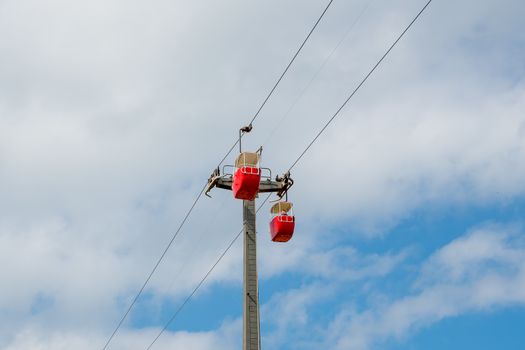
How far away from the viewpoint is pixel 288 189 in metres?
22.7

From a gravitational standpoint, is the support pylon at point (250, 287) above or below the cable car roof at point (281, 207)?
below

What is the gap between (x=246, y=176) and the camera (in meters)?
20.0

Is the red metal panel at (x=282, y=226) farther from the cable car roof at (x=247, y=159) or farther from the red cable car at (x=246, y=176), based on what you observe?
the cable car roof at (x=247, y=159)

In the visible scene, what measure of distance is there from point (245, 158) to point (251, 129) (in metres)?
3.04

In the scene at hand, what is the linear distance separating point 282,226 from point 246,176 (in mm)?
2746

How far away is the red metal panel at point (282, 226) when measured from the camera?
22.2 meters

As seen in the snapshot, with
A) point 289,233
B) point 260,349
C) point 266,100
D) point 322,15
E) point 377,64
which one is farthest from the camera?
point 289,233

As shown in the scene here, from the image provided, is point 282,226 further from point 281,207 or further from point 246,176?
point 246,176

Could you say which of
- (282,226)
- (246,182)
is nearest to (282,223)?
(282,226)

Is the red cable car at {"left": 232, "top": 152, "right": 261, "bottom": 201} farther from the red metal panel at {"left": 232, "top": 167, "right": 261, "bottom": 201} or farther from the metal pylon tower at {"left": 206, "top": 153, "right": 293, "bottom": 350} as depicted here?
the metal pylon tower at {"left": 206, "top": 153, "right": 293, "bottom": 350}

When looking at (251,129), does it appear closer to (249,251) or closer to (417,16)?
(249,251)

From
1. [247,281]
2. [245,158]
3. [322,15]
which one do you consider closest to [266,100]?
[245,158]

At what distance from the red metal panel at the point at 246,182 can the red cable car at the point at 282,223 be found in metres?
1.98

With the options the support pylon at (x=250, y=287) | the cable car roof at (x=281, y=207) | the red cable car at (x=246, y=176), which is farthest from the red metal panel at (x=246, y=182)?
the cable car roof at (x=281, y=207)
